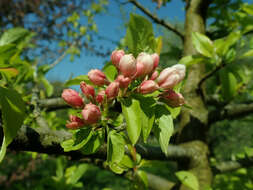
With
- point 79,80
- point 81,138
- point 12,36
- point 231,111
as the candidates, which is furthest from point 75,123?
point 231,111

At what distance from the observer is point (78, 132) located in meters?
0.60

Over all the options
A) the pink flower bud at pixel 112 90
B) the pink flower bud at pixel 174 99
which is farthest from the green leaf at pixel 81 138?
the pink flower bud at pixel 174 99

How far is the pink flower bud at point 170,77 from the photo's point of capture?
602 mm

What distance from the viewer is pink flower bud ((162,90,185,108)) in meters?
0.61

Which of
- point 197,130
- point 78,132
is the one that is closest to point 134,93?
point 78,132

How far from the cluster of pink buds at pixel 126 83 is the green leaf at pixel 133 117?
42 millimetres

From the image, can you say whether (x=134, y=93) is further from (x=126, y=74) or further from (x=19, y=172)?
(x=19, y=172)

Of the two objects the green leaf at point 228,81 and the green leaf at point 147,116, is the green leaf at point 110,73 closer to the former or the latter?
the green leaf at point 147,116

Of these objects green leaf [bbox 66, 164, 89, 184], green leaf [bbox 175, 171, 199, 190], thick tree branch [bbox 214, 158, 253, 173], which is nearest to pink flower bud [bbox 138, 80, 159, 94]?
green leaf [bbox 175, 171, 199, 190]

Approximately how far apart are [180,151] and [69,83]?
790 mm

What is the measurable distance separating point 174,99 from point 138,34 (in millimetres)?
214

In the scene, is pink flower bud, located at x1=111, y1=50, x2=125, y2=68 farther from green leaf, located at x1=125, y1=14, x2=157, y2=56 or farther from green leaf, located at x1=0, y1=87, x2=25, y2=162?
green leaf, located at x1=0, y1=87, x2=25, y2=162

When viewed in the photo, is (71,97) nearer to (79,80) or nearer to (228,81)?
(79,80)

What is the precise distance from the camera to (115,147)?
57cm
